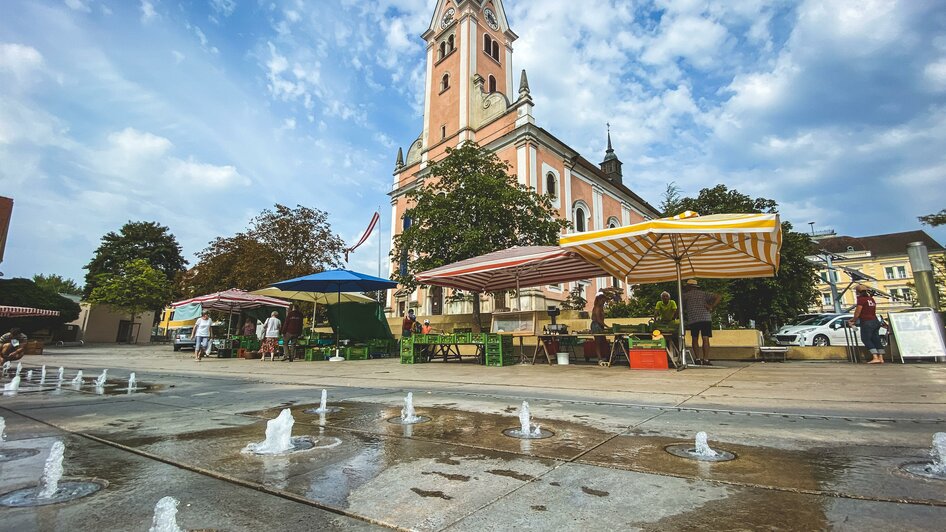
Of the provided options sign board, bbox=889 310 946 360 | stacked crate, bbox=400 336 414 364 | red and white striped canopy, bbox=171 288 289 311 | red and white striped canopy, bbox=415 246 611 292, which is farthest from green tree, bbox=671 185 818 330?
red and white striped canopy, bbox=171 288 289 311

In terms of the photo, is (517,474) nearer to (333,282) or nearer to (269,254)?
(333,282)

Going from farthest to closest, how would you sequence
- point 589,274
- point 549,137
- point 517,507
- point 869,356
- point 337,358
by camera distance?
1. point 549,137
2. point 337,358
3. point 589,274
4. point 869,356
5. point 517,507

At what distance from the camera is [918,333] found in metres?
8.52

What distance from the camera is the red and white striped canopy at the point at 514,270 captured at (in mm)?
9578

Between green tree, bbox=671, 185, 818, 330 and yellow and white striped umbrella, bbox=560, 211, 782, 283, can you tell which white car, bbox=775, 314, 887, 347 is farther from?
yellow and white striped umbrella, bbox=560, 211, 782, 283

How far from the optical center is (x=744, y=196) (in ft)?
80.2

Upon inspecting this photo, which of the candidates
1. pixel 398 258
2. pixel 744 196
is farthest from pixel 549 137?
pixel 398 258

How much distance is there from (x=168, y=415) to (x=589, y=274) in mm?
9534

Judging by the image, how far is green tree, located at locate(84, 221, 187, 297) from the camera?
46531 millimetres

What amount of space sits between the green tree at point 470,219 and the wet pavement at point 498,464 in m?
11.5

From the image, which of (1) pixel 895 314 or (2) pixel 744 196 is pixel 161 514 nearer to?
(1) pixel 895 314

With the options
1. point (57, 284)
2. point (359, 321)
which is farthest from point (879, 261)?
point (57, 284)

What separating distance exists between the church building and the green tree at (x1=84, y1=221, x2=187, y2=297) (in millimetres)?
32483

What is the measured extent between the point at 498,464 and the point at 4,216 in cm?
4137
